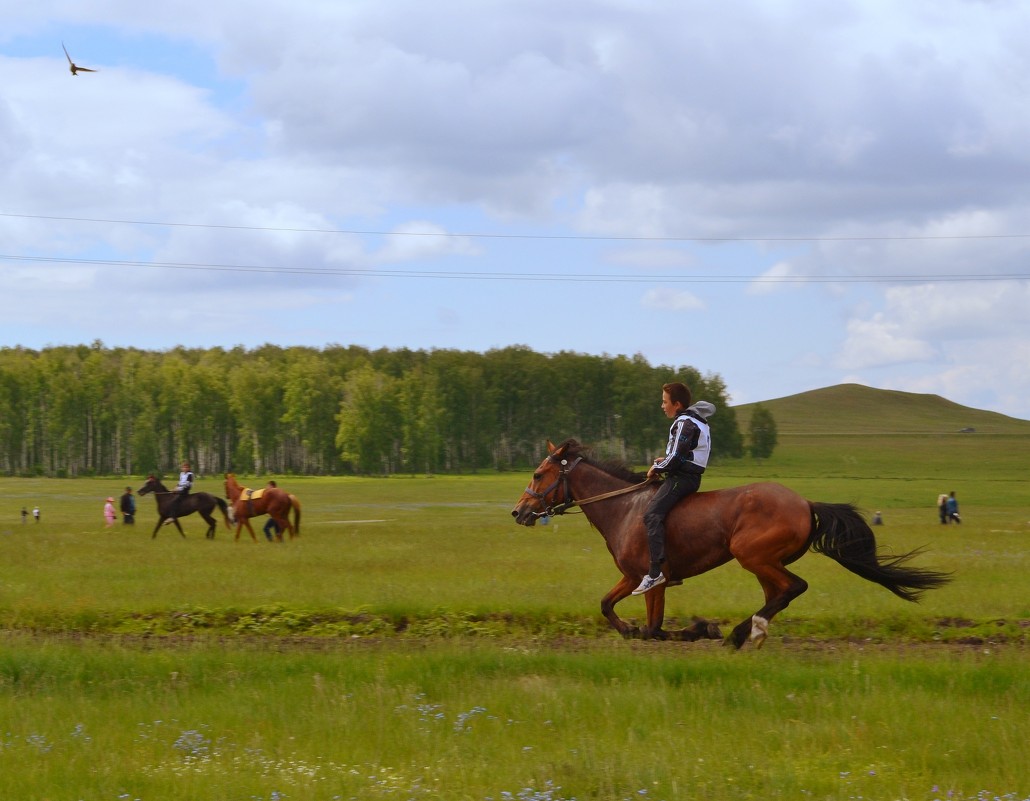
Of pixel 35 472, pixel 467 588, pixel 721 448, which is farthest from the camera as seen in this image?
pixel 721 448

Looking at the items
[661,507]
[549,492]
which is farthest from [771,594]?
[549,492]

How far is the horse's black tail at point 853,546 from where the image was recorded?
38.2 ft

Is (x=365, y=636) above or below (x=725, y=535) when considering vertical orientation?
below

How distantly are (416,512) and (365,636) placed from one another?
3890cm

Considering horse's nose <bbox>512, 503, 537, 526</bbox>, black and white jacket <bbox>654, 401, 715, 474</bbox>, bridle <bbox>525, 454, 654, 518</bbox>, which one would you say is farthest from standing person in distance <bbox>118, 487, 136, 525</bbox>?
black and white jacket <bbox>654, 401, 715, 474</bbox>

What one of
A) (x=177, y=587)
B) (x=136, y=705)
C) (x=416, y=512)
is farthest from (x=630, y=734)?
(x=416, y=512)

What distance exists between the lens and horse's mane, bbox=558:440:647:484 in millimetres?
12905

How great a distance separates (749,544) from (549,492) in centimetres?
272

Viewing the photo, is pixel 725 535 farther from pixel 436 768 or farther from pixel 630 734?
pixel 436 768

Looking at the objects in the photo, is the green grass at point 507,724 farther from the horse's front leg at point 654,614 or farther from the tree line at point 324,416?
the tree line at point 324,416

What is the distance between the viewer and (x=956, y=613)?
14.4 m

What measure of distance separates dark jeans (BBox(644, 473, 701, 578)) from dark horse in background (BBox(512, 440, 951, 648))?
0.14m

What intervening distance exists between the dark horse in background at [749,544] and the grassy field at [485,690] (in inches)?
19.3

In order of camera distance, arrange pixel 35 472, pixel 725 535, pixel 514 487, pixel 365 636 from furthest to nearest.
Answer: pixel 35 472 < pixel 514 487 < pixel 365 636 < pixel 725 535
